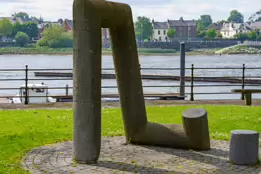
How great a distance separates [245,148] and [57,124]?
5.15m

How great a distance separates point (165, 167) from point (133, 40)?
237 cm

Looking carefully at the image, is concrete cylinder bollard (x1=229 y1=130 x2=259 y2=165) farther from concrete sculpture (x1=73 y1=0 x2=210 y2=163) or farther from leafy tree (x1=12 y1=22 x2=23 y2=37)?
leafy tree (x1=12 y1=22 x2=23 y2=37)

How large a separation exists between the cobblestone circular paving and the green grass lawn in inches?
14.7

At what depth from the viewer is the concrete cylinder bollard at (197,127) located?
938 cm

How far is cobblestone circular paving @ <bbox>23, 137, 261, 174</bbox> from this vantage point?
827 cm

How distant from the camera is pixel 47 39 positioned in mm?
130375

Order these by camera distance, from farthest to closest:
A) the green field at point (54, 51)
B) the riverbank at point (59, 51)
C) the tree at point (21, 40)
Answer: the tree at point (21, 40)
the green field at point (54, 51)
the riverbank at point (59, 51)

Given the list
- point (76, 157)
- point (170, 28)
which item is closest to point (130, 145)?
point (76, 157)

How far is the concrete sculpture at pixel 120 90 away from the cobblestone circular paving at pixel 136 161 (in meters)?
0.21

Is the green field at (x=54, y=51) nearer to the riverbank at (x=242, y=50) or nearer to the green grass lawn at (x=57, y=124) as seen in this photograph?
the riverbank at (x=242, y=50)

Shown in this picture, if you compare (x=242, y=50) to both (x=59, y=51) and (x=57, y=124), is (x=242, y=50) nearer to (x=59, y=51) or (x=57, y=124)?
(x=59, y=51)

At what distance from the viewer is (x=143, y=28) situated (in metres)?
169

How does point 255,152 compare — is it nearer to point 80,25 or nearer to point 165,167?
point 165,167

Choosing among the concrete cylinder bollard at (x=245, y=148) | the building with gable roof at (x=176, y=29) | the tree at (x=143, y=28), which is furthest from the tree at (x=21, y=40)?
the concrete cylinder bollard at (x=245, y=148)
